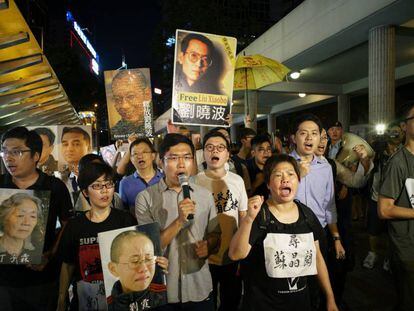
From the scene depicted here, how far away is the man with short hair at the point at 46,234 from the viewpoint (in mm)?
2514

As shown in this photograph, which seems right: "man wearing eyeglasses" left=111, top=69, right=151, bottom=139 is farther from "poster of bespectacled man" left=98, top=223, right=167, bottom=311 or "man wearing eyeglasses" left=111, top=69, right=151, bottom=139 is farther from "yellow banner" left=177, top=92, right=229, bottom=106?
"poster of bespectacled man" left=98, top=223, right=167, bottom=311

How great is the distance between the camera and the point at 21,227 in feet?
7.68

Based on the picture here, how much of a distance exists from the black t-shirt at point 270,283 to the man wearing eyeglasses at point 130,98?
3015 mm

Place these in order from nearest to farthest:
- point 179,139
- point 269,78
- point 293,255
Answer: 1. point 293,255
2. point 179,139
3. point 269,78

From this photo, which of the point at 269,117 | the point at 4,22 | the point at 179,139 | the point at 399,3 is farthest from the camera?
the point at 269,117

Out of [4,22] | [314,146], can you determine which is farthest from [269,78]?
[4,22]

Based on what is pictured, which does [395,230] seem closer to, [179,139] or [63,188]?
[179,139]

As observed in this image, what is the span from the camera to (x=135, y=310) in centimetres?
207

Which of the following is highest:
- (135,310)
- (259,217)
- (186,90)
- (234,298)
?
(186,90)

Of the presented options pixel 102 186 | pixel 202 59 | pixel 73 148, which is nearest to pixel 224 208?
pixel 102 186

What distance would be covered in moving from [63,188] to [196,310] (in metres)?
1.50

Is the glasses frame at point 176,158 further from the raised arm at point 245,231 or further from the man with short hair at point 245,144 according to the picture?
the man with short hair at point 245,144

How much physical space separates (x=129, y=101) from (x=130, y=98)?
0.05 metres

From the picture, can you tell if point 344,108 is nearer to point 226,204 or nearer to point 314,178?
point 314,178
